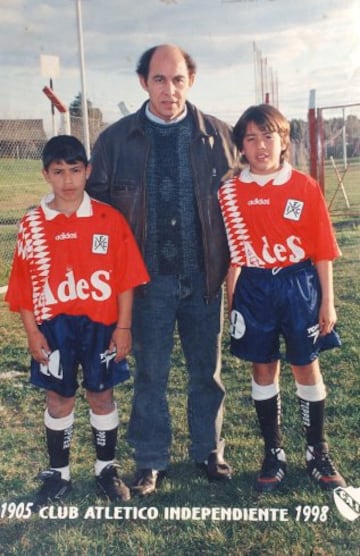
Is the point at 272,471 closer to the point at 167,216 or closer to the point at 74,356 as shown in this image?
the point at 74,356

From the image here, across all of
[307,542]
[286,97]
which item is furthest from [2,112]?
[307,542]

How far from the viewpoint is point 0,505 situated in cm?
267

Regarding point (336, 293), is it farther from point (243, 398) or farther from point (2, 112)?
point (2, 112)

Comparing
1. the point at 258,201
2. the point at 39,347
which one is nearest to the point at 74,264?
the point at 39,347

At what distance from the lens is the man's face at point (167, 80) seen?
8.42ft

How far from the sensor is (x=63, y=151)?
252cm

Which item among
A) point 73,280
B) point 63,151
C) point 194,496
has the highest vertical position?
point 63,151

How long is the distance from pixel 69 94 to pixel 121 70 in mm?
255

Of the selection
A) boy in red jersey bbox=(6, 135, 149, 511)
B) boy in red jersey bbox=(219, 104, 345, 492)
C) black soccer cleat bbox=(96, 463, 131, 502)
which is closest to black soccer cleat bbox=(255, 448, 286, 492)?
boy in red jersey bbox=(219, 104, 345, 492)

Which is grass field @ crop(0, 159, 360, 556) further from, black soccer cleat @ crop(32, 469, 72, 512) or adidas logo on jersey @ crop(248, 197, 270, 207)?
adidas logo on jersey @ crop(248, 197, 270, 207)

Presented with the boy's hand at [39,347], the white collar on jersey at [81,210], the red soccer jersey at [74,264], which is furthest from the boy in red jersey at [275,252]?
the boy's hand at [39,347]

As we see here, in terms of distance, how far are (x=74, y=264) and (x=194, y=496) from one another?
1.05m

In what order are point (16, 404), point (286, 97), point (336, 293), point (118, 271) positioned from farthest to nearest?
point (336, 293), point (16, 404), point (286, 97), point (118, 271)

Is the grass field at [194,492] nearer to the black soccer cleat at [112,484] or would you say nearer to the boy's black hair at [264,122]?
the black soccer cleat at [112,484]
